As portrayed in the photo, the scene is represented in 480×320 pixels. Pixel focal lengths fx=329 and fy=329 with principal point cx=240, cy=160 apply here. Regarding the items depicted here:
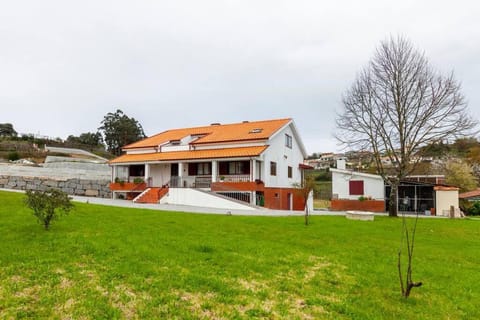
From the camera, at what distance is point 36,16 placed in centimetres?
1440

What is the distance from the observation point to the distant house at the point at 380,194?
28469 millimetres

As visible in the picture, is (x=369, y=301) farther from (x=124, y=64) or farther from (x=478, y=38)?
(x=124, y=64)

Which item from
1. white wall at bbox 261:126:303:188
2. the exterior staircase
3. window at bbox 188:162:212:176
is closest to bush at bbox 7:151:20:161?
the exterior staircase

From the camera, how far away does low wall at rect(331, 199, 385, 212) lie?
29281mm

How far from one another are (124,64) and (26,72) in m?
6.24

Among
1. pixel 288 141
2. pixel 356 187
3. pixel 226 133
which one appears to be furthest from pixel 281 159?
pixel 356 187

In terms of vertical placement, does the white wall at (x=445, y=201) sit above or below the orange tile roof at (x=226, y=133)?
below

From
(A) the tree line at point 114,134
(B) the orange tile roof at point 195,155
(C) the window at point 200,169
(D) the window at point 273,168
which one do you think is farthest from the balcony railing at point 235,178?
(A) the tree line at point 114,134

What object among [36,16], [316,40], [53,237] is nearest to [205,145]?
[316,40]

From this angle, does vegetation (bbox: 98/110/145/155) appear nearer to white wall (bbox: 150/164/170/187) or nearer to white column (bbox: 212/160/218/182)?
white wall (bbox: 150/164/170/187)

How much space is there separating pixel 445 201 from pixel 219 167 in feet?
64.7

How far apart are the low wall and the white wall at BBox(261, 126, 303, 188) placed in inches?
182

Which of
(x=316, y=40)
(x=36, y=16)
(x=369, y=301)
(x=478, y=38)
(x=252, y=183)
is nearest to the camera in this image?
(x=369, y=301)

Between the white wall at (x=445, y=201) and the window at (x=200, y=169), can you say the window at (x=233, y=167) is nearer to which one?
the window at (x=200, y=169)
